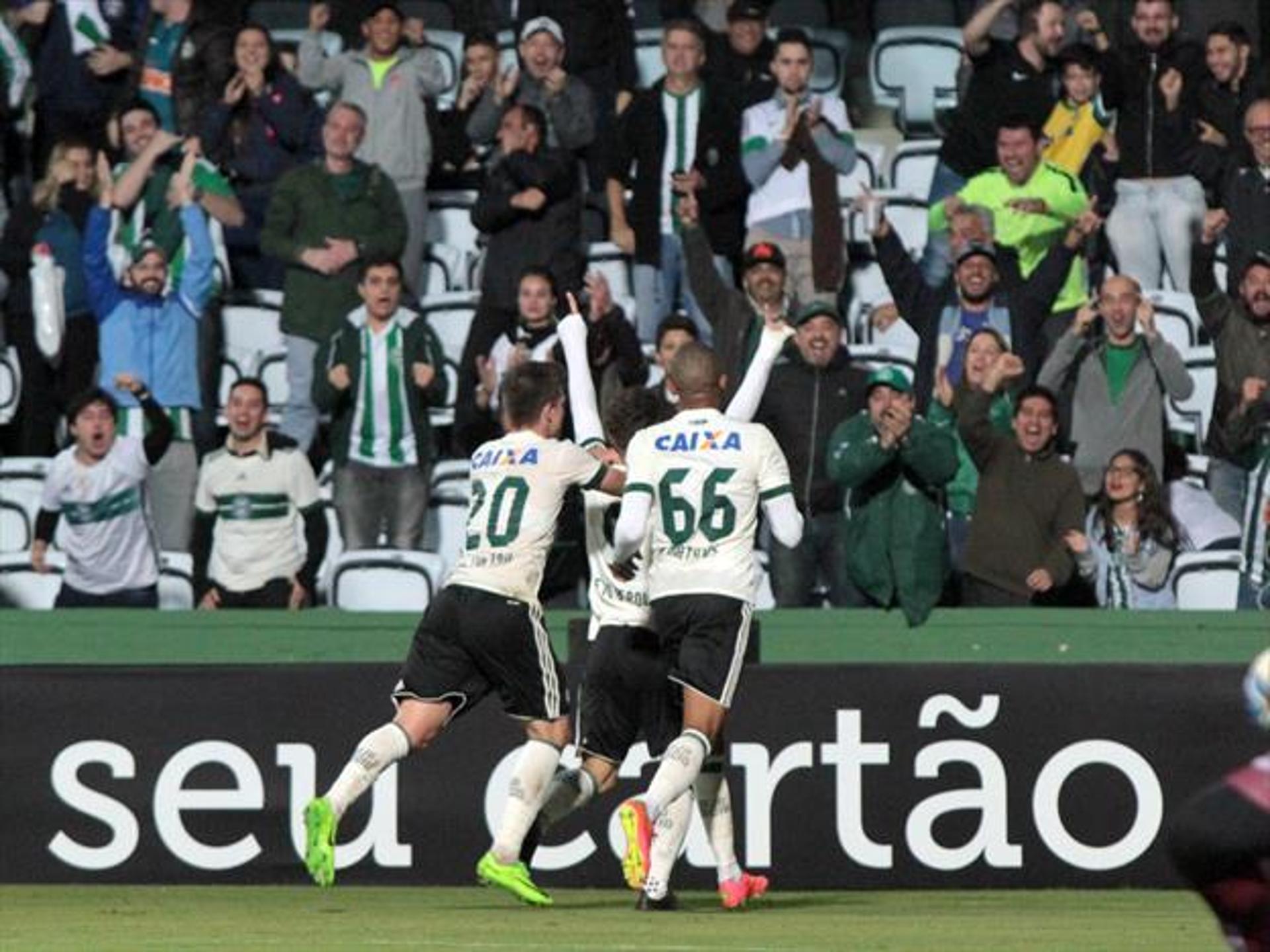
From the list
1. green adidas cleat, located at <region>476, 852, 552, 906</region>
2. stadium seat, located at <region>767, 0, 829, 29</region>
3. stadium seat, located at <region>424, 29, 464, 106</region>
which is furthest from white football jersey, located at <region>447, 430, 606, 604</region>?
stadium seat, located at <region>767, 0, 829, 29</region>

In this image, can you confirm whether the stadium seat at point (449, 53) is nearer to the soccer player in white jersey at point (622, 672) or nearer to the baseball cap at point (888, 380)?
the baseball cap at point (888, 380)

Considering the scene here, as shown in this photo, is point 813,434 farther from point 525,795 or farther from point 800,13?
point 800,13

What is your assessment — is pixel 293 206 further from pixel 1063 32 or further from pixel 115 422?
pixel 1063 32

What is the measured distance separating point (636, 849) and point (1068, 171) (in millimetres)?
6898

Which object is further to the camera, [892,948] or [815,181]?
[815,181]

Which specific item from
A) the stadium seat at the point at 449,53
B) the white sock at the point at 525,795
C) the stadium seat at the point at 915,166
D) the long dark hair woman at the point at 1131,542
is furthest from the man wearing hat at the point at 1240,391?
the stadium seat at the point at 449,53

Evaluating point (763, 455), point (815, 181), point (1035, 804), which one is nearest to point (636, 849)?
point (763, 455)

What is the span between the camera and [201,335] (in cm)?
1638

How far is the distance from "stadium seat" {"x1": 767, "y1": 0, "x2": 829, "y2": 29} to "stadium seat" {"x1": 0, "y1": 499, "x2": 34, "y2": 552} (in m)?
7.05

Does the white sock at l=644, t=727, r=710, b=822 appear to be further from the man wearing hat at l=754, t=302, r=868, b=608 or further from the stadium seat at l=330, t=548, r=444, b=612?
the stadium seat at l=330, t=548, r=444, b=612

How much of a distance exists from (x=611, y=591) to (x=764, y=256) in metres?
3.96

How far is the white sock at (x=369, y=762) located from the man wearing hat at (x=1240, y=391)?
17.5 feet

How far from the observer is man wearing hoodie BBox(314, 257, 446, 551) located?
49.7 feet

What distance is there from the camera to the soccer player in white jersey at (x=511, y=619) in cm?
1102
